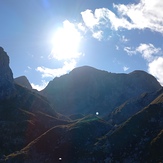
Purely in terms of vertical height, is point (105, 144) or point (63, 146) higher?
point (63, 146)

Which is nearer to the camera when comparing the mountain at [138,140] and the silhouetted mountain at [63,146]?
the mountain at [138,140]

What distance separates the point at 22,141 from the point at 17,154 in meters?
37.6

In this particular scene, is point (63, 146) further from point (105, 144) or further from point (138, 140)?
point (138, 140)

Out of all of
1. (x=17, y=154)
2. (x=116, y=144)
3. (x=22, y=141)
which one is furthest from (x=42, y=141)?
(x=116, y=144)

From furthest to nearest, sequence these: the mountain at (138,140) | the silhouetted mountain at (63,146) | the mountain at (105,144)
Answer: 1. the silhouetted mountain at (63,146)
2. the mountain at (105,144)
3. the mountain at (138,140)

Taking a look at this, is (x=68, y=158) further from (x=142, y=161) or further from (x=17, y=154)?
(x=142, y=161)

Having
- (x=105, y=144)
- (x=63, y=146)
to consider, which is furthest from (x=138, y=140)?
(x=63, y=146)

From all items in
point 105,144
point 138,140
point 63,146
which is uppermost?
point 63,146

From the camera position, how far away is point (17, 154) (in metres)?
157

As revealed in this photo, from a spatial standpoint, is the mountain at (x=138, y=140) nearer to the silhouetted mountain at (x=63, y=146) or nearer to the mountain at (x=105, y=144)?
the mountain at (x=105, y=144)

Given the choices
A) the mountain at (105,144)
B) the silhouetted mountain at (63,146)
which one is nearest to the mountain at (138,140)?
the mountain at (105,144)

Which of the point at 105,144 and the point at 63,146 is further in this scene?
the point at 63,146

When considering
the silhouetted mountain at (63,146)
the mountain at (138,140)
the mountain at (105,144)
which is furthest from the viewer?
the silhouetted mountain at (63,146)

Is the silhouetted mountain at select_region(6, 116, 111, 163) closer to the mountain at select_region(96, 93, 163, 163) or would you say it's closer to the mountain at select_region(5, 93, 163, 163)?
the mountain at select_region(5, 93, 163, 163)
